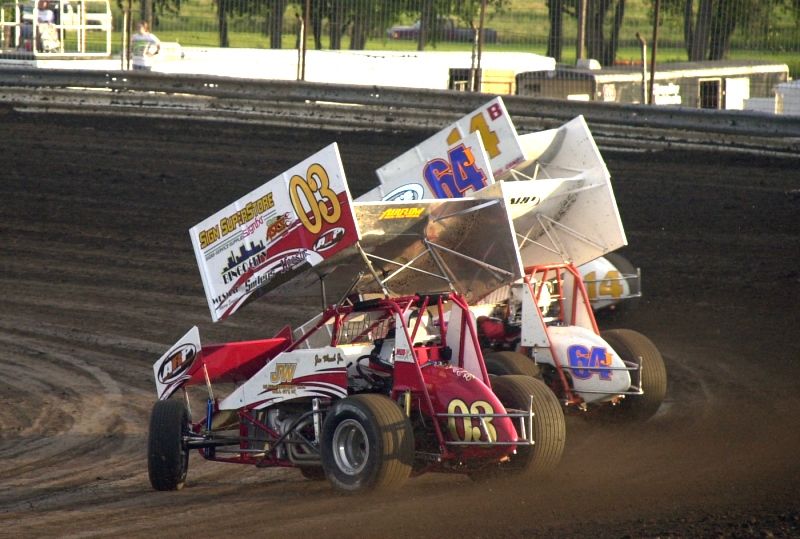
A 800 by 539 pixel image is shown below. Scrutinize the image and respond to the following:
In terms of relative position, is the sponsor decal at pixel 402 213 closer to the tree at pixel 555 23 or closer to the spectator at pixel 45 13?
the tree at pixel 555 23

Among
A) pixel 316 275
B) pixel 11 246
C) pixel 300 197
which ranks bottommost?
pixel 11 246

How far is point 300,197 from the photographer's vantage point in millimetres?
7883

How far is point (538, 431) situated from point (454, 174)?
3694 mm

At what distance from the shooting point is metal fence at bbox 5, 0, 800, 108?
65.2 feet

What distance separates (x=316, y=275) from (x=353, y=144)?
11865 millimetres

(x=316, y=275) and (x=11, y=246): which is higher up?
(x=316, y=275)

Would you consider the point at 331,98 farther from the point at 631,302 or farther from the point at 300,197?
the point at 300,197

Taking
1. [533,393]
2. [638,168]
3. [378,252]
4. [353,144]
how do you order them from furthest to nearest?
[353,144] < [638,168] < [378,252] < [533,393]

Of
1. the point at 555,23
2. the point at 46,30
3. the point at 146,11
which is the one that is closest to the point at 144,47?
the point at 146,11

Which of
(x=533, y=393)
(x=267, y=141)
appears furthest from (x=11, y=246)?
(x=533, y=393)

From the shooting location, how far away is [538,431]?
25.1ft

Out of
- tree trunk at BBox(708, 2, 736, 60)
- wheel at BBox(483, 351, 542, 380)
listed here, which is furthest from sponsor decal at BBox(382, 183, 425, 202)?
tree trunk at BBox(708, 2, 736, 60)

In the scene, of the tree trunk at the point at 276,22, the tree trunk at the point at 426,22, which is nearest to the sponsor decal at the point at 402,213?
the tree trunk at the point at 426,22

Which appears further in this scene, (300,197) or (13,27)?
(13,27)
